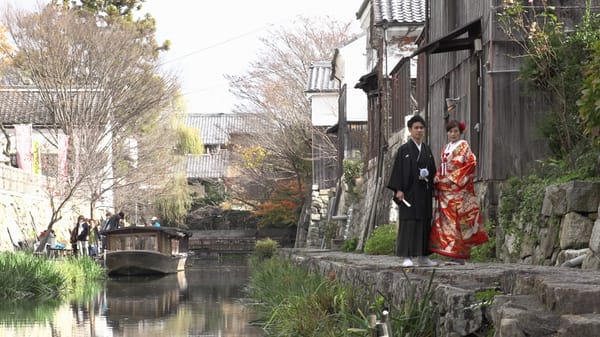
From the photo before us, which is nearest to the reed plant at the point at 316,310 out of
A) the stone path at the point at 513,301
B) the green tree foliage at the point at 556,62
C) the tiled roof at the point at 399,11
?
the stone path at the point at 513,301

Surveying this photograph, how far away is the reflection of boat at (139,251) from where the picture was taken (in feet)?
124

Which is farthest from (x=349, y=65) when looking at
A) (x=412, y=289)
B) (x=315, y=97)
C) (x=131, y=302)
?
(x=412, y=289)

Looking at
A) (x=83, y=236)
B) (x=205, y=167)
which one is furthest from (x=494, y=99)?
(x=205, y=167)

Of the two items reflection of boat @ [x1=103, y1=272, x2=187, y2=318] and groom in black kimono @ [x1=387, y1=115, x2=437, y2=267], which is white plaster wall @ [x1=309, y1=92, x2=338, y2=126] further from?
groom in black kimono @ [x1=387, y1=115, x2=437, y2=267]

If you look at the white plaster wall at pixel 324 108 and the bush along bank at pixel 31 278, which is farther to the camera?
the white plaster wall at pixel 324 108

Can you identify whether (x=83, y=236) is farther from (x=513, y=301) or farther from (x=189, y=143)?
(x=189, y=143)

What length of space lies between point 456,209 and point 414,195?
20.6 inches

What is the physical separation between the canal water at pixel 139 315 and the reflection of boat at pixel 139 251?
9776 millimetres

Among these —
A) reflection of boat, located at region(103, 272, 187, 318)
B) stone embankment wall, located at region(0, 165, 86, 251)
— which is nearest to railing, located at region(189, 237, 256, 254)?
stone embankment wall, located at region(0, 165, 86, 251)

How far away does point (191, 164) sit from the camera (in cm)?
7300

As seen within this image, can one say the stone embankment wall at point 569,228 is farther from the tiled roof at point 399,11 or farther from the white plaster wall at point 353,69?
the white plaster wall at point 353,69

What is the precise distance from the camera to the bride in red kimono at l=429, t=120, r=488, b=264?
12.0m

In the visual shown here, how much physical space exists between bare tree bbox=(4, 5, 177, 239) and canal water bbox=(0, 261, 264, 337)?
15.9 meters

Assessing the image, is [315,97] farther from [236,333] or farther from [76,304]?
[236,333]
